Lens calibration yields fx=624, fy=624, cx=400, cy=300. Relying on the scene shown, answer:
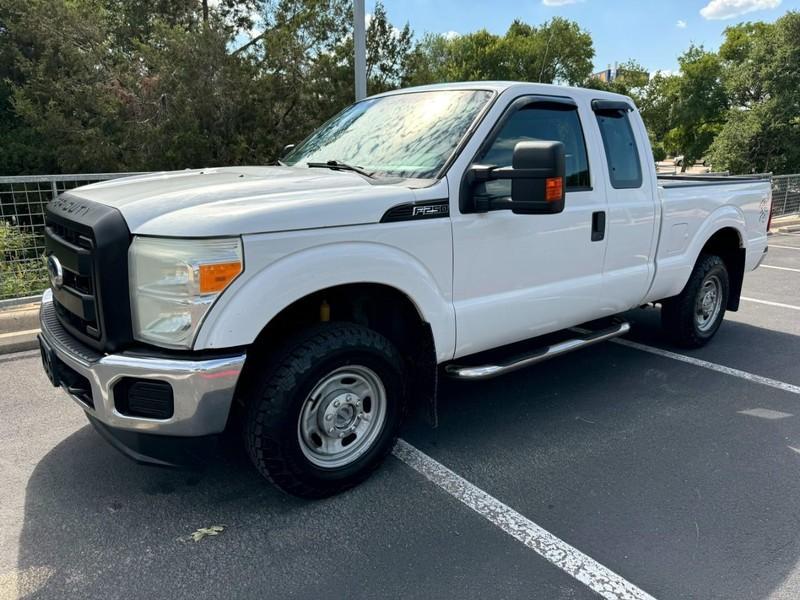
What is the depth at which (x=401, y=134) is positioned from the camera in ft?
12.3

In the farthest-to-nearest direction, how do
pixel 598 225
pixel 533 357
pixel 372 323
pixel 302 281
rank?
pixel 598 225 < pixel 533 357 < pixel 372 323 < pixel 302 281

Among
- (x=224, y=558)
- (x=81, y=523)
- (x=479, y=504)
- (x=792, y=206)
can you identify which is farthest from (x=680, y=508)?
(x=792, y=206)

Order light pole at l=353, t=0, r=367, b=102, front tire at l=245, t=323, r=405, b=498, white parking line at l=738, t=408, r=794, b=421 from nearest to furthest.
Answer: front tire at l=245, t=323, r=405, b=498 → white parking line at l=738, t=408, r=794, b=421 → light pole at l=353, t=0, r=367, b=102

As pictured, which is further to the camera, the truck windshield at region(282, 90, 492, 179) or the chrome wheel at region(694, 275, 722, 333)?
the chrome wheel at region(694, 275, 722, 333)

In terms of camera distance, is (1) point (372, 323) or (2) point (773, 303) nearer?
(1) point (372, 323)

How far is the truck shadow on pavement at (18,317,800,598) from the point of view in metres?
2.61

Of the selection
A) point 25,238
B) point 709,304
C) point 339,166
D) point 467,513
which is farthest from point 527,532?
point 25,238

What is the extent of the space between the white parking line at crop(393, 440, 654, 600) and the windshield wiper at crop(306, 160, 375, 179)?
163 cm

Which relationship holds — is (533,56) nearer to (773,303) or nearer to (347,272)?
(773,303)

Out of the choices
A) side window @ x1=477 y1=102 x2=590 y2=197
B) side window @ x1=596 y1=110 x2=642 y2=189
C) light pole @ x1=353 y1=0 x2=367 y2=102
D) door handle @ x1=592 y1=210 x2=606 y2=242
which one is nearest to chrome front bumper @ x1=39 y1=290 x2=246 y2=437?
side window @ x1=477 y1=102 x2=590 y2=197

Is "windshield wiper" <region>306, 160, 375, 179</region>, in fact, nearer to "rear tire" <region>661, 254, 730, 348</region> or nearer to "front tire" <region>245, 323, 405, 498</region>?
"front tire" <region>245, 323, 405, 498</region>

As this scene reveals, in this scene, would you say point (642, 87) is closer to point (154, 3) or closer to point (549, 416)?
point (154, 3)

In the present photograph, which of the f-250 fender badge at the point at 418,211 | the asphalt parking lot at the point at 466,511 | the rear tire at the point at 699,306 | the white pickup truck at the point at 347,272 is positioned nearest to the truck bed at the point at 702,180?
the rear tire at the point at 699,306

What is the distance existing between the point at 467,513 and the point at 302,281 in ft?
4.58
